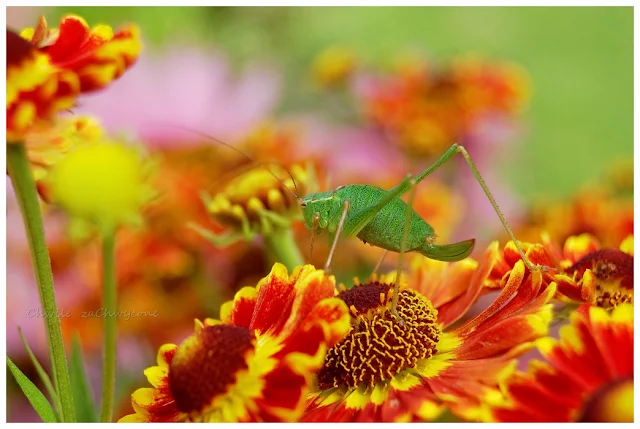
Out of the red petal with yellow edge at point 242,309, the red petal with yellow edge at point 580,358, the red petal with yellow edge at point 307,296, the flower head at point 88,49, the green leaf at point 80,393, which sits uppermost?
the flower head at point 88,49

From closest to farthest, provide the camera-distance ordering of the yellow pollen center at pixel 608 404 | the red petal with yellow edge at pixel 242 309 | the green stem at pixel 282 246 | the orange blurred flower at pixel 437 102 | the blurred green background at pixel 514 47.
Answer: the yellow pollen center at pixel 608 404
the red petal with yellow edge at pixel 242 309
the green stem at pixel 282 246
the orange blurred flower at pixel 437 102
the blurred green background at pixel 514 47

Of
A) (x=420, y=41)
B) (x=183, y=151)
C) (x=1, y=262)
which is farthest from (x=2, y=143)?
(x=420, y=41)

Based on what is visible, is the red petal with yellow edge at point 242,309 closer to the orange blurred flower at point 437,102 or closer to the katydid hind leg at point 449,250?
the katydid hind leg at point 449,250

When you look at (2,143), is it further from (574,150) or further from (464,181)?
(574,150)

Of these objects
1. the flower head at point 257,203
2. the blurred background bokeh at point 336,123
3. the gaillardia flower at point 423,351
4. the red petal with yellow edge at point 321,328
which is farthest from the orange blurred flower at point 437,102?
the red petal with yellow edge at point 321,328

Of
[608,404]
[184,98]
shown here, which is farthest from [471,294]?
[184,98]

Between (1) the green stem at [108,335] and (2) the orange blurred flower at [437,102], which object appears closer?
(1) the green stem at [108,335]
